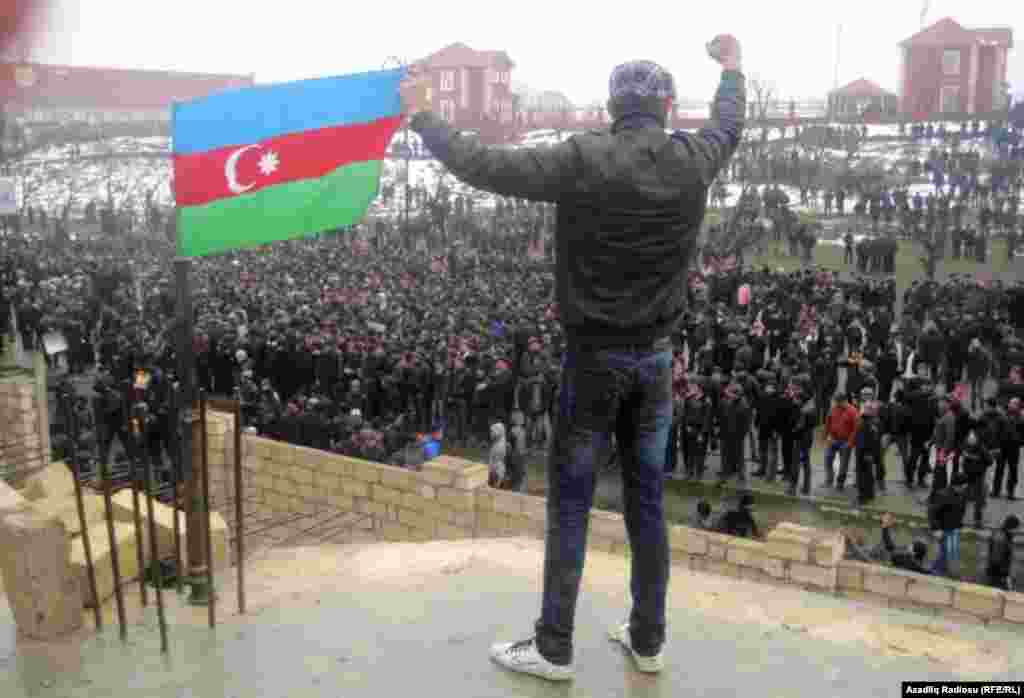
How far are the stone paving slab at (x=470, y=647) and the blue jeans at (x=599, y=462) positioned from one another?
9.1 inches

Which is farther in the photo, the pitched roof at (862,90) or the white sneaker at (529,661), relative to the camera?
the pitched roof at (862,90)

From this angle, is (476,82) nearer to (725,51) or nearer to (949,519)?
(949,519)

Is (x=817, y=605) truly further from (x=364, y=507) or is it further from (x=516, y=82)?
(x=516, y=82)

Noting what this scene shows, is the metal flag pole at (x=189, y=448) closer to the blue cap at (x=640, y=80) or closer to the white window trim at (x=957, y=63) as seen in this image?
the blue cap at (x=640, y=80)

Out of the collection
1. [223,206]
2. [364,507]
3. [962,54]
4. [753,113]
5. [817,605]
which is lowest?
[364,507]

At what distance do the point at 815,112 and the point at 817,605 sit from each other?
56.1 meters

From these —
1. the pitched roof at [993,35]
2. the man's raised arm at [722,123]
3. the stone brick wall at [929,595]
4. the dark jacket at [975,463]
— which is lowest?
the dark jacket at [975,463]

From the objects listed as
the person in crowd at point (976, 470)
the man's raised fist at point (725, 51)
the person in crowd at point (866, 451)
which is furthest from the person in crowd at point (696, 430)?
the man's raised fist at point (725, 51)

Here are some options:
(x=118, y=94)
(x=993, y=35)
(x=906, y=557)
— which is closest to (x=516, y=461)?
(x=906, y=557)

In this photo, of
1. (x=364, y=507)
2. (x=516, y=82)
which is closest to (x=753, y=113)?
(x=364, y=507)

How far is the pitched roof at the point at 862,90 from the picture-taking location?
57688 millimetres

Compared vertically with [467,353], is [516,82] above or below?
above

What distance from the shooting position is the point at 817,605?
404 centimetres

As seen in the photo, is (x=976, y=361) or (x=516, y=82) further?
(x=516, y=82)
